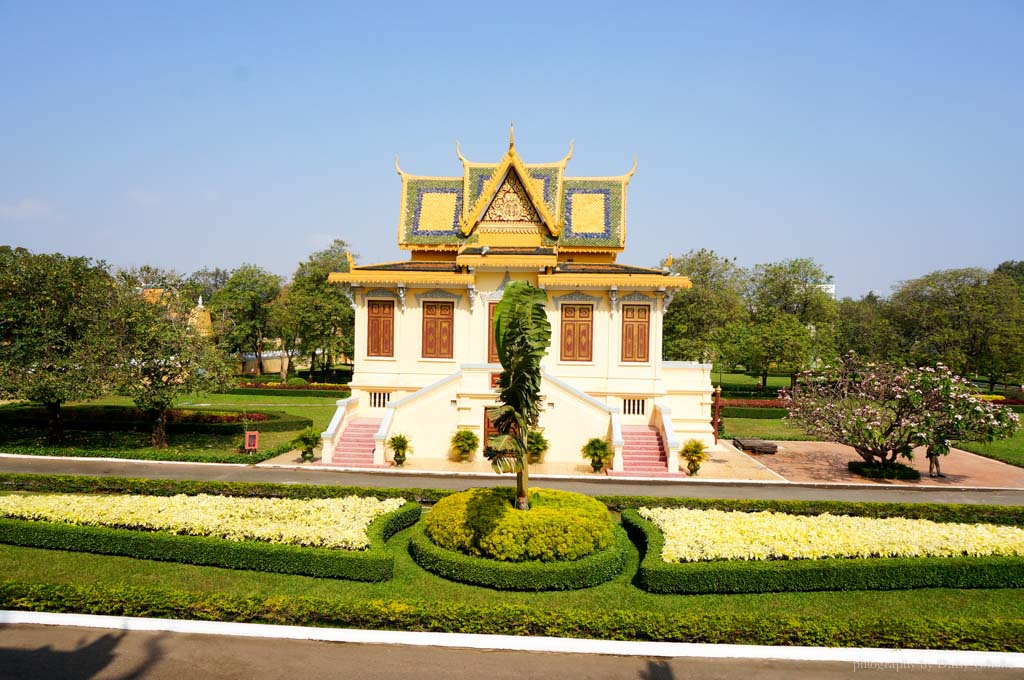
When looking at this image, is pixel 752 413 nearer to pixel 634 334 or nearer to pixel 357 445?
pixel 634 334

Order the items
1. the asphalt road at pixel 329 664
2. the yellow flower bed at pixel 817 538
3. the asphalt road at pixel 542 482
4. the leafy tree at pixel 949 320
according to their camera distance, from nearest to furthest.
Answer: the asphalt road at pixel 329 664 < the yellow flower bed at pixel 817 538 < the asphalt road at pixel 542 482 < the leafy tree at pixel 949 320

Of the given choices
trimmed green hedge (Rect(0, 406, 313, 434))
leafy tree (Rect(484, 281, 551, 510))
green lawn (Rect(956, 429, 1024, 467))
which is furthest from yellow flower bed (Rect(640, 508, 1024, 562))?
trimmed green hedge (Rect(0, 406, 313, 434))

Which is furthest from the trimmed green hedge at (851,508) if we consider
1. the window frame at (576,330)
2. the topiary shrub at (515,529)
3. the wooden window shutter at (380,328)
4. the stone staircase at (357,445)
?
the wooden window shutter at (380,328)

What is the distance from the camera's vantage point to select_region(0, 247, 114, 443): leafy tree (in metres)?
21.2

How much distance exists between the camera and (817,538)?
1295cm

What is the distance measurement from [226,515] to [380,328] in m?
13.6

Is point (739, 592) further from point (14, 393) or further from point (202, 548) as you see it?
point (14, 393)

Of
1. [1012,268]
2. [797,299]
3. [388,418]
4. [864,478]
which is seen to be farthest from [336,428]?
[1012,268]

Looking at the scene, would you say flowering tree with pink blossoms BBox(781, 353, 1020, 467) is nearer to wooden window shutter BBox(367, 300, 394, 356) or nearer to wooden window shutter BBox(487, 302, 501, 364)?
wooden window shutter BBox(487, 302, 501, 364)

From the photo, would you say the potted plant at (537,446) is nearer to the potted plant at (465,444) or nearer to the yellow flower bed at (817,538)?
the potted plant at (465,444)

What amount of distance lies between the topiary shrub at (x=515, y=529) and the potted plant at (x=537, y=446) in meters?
9.18

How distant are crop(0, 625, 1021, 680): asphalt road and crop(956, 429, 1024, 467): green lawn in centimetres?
2095

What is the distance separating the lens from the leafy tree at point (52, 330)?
69.6ft

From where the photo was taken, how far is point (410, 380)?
26422 mm
